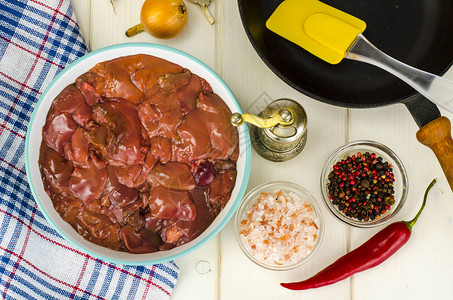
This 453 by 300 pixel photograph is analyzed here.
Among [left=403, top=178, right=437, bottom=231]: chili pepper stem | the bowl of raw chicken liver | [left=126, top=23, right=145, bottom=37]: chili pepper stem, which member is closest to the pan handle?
[left=403, top=178, right=437, bottom=231]: chili pepper stem

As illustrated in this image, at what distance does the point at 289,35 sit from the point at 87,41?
2.50ft

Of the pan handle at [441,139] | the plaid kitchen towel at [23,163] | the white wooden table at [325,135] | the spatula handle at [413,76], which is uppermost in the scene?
the spatula handle at [413,76]

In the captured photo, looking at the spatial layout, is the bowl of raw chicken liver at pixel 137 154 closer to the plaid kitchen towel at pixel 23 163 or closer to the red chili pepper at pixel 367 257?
the plaid kitchen towel at pixel 23 163

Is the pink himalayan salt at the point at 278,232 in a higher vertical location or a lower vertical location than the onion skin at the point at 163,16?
lower

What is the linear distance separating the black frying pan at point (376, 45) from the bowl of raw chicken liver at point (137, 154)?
1.14 feet

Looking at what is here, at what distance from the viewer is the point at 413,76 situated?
1.68 metres

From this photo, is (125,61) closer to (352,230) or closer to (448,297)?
(352,230)

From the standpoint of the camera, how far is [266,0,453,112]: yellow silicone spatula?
176 cm

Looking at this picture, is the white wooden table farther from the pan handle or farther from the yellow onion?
the pan handle

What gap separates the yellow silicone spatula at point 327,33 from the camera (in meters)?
1.76

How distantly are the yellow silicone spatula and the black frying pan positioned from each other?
0.09m

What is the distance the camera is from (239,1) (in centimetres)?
177

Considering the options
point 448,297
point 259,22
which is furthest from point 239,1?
point 448,297

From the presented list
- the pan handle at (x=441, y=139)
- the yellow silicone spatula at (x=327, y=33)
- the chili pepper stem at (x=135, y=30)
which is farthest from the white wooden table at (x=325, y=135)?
the pan handle at (x=441, y=139)
